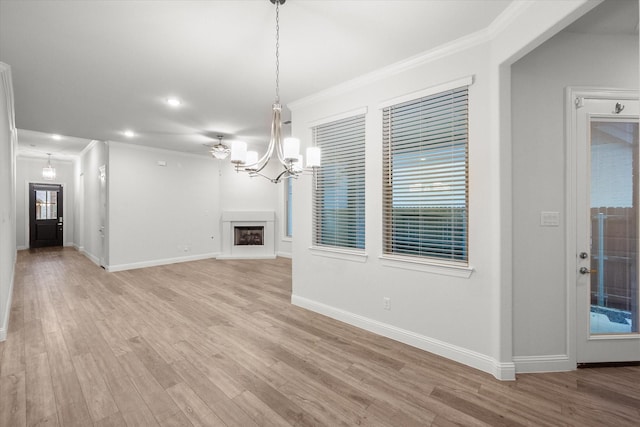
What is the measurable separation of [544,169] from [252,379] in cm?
301

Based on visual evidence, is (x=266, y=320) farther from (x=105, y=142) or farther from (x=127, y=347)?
(x=105, y=142)

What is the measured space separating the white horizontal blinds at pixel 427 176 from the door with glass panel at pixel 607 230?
0.93 m

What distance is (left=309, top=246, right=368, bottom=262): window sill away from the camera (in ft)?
10.2

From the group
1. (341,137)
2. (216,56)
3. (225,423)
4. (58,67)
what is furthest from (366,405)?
(58,67)

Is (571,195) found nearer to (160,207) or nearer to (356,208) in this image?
(356,208)

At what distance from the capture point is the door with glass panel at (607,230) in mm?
2275

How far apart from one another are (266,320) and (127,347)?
1.43 metres

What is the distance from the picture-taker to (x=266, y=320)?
3340 millimetres


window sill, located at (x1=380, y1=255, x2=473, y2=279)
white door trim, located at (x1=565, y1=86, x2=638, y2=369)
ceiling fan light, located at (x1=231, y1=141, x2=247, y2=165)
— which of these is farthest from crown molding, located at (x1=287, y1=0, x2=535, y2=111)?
window sill, located at (x1=380, y1=255, x2=473, y2=279)

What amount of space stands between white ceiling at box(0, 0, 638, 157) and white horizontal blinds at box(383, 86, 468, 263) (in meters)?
0.58

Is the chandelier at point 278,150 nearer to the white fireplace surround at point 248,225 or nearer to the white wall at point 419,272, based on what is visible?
the white wall at point 419,272

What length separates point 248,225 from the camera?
7.71 meters

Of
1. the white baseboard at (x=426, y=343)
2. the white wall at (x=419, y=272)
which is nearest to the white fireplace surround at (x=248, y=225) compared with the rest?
the white wall at (x=419, y=272)

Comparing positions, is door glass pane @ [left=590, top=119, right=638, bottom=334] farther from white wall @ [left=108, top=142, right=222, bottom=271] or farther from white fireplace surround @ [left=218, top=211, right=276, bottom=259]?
white wall @ [left=108, top=142, right=222, bottom=271]
